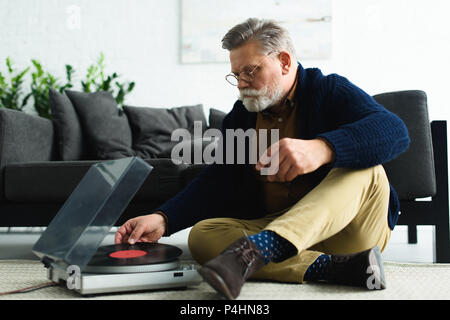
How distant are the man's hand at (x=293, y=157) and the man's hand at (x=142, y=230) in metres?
0.39

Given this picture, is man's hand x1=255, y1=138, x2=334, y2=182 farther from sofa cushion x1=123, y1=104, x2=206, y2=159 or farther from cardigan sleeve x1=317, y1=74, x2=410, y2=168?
sofa cushion x1=123, y1=104, x2=206, y2=159

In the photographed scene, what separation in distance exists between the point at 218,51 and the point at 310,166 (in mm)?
2361

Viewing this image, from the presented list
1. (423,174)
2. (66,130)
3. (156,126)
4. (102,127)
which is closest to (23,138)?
(66,130)

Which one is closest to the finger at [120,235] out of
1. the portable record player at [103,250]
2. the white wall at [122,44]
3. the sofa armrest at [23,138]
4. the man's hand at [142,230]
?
the man's hand at [142,230]

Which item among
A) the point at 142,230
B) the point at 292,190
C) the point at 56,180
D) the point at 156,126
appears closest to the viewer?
the point at 142,230

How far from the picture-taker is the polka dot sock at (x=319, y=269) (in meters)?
1.01

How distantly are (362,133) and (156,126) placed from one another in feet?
5.13

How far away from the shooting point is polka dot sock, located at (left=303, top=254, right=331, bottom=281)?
101 centimetres

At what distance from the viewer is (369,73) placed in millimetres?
3021

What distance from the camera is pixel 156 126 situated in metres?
2.35

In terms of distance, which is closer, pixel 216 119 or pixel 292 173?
pixel 292 173

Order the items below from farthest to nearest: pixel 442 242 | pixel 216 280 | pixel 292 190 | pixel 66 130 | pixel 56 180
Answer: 1. pixel 66 130
2. pixel 56 180
3. pixel 442 242
4. pixel 292 190
5. pixel 216 280

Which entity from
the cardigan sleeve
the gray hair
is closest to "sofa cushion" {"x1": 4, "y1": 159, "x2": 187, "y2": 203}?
the gray hair

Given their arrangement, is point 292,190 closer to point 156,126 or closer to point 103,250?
point 103,250
